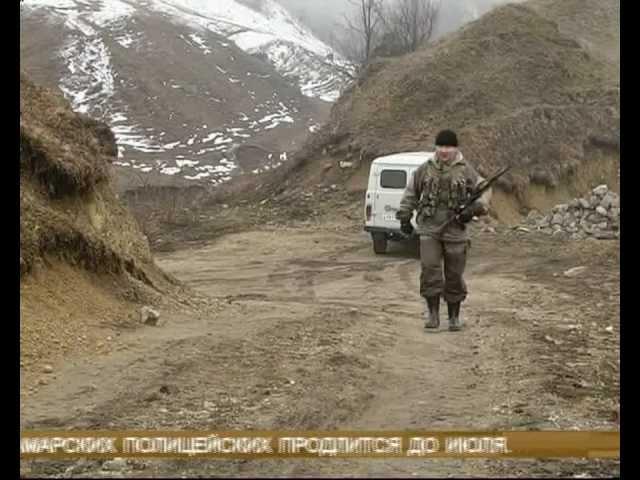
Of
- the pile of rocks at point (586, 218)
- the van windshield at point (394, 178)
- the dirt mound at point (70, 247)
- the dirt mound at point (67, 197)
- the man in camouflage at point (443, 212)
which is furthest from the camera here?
the pile of rocks at point (586, 218)

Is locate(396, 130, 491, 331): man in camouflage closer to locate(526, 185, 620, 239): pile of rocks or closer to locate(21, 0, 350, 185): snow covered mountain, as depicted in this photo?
locate(526, 185, 620, 239): pile of rocks

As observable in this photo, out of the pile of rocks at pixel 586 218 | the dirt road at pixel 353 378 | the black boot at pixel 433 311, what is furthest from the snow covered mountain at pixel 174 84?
the black boot at pixel 433 311

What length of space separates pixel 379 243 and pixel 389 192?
1394 millimetres

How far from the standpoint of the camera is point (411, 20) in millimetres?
56406

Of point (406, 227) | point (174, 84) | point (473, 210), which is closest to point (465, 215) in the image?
point (473, 210)

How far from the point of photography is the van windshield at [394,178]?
1909 cm

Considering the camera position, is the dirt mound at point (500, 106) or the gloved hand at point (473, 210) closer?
the gloved hand at point (473, 210)

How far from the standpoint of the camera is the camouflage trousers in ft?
29.2

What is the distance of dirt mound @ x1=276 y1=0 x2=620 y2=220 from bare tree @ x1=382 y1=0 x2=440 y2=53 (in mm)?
18049

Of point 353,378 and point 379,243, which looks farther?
point 379,243

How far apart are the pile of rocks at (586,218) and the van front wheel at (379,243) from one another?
4725 millimetres

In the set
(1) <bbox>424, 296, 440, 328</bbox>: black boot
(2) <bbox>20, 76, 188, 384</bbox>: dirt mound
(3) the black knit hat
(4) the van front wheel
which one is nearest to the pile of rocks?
(4) the van front wheel

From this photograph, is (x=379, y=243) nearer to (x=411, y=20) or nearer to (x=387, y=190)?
Answer: (x=387, y=190)

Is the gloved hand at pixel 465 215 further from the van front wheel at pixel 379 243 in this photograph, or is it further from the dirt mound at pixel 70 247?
the van front wheel at pixel 379 243
